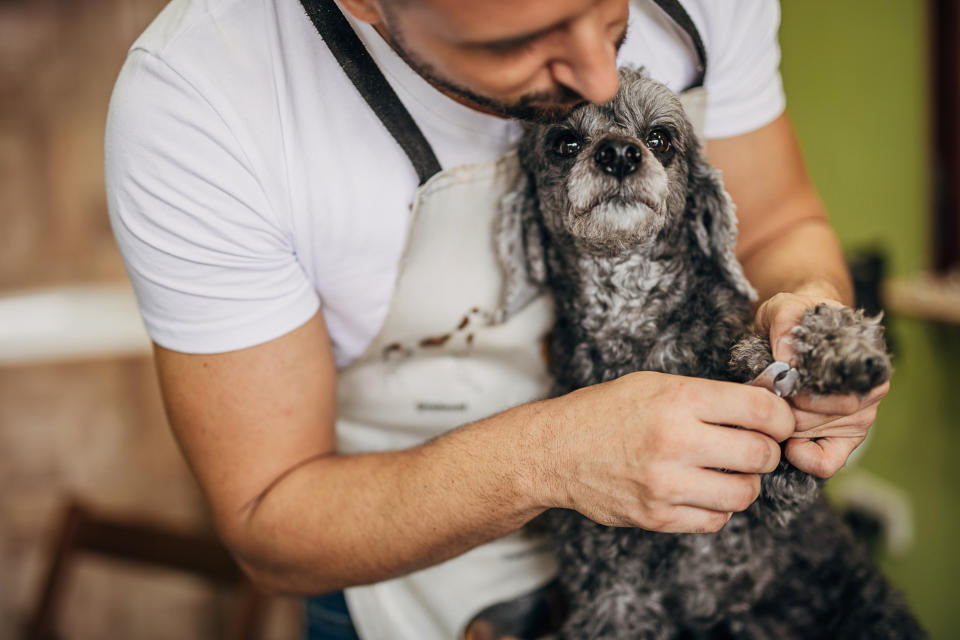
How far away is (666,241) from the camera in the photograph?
68 cm

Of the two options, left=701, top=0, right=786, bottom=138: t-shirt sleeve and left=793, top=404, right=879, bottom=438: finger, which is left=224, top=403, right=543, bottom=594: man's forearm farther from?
left=701, top=0, right=786, bottom=138: t-shirt sleeve

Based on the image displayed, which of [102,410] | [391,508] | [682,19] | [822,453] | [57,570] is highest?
[682,19]

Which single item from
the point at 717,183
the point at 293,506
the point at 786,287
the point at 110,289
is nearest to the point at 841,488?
the point at 786,287

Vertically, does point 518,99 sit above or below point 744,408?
above

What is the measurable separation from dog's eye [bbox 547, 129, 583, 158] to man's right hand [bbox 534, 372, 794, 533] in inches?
8.7

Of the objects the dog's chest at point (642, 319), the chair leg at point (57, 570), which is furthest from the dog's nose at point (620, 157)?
the chair leg at point (57, 570)

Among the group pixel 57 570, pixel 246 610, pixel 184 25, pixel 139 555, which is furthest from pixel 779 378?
pixel 57 570

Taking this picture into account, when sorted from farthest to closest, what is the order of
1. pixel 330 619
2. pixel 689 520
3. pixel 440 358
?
pixel 330 619 < pixel 440 358 < pixel 689 520

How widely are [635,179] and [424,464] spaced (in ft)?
1.28

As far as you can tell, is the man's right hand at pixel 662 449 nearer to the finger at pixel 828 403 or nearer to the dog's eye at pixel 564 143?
the finger at pixel 828 403

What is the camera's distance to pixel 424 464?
0.79 m

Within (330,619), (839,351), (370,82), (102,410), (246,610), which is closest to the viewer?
(839,351)

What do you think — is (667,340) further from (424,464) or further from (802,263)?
(424,464)

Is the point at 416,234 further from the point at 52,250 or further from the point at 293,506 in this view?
the point at 52,250
